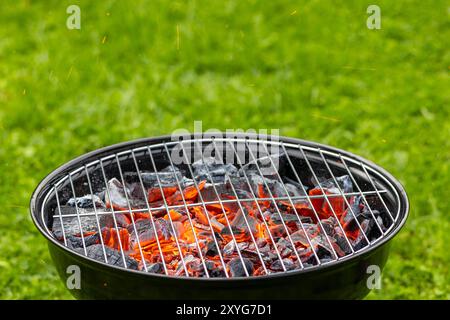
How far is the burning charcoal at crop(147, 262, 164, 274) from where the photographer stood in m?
2.28

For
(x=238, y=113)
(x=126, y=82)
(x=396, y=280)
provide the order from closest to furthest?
(x=396, y=280), (x=238, y=113), (x=126, y=82)

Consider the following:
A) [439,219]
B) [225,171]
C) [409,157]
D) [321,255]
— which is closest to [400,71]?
[409,157]

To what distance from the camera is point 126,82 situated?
15.8ft

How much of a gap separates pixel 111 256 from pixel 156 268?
0.47 feet

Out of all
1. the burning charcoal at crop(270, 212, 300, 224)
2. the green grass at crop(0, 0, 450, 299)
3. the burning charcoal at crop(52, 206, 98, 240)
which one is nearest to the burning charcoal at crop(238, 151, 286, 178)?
the burning charcoal at crop(270, 212, 300, 224)

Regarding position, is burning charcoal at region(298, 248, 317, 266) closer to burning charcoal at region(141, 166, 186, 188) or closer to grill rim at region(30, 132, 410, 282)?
grill rim at region(30, 132, 410, 282)

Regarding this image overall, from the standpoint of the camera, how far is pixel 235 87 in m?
4.75

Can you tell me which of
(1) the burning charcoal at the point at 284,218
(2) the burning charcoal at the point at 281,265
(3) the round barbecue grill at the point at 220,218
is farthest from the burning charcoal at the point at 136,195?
(2) the burning charcoal at the point at 281,265

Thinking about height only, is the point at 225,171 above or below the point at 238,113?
below

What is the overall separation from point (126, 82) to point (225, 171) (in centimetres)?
219

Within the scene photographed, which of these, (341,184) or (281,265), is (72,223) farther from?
(341,184)

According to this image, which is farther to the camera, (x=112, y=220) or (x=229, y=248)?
(x=112, y=220)

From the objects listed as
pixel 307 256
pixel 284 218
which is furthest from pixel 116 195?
pixel 307 256

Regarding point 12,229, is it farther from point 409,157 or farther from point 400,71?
point 400,71
